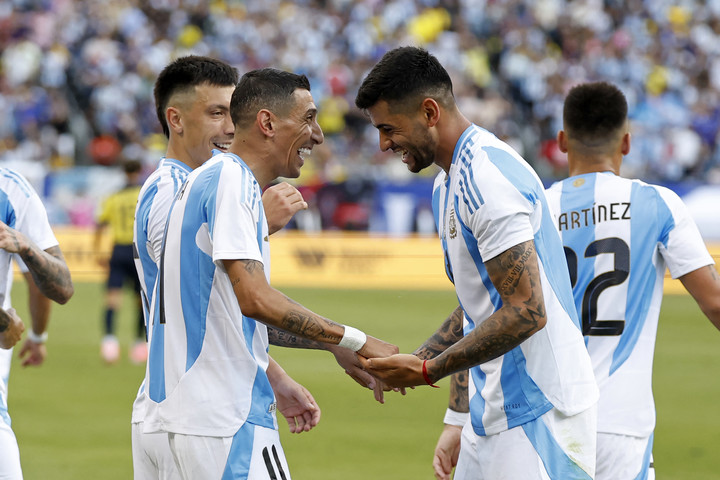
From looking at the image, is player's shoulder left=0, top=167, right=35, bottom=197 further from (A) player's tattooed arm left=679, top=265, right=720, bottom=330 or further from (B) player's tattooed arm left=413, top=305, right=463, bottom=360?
(A) player's tattooed arm left=679, top=265, right=720, bottom=330

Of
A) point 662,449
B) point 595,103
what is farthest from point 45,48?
point 595,103

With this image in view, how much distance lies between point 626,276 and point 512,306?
120 centimetres

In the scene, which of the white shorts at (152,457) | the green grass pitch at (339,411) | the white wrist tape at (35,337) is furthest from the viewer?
the green grass pitch at (339,411)

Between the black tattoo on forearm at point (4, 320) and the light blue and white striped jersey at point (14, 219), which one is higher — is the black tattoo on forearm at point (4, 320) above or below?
below

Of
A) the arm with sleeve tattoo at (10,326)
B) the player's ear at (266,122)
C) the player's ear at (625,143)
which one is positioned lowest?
the arm with sleeve tattoo at (10,326)

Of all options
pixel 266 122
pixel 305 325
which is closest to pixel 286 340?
pixel 305 325

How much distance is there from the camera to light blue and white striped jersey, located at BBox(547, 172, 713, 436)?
440cm

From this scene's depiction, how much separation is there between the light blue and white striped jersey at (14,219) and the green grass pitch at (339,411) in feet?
10.5

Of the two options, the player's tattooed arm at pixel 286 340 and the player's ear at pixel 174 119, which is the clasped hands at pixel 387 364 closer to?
the player's tattooed arm at pixel 286 340

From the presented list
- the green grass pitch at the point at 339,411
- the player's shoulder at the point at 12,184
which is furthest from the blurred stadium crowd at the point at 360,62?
the player's shoulder at the point at 12,184

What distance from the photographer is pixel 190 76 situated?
5.04m

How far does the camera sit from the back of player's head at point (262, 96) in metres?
3.97

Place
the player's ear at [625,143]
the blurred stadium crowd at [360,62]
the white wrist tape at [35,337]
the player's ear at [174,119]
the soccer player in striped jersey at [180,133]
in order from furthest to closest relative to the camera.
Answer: the blurred stadium crowd at [360,62] < the white wrist tape at [35,337] < the player's ear at [174,119] < the player's ear at [625,143] < the soccer player in striped jersey at [180,133]

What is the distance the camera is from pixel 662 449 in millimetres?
8508
